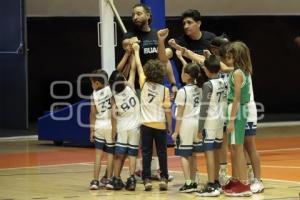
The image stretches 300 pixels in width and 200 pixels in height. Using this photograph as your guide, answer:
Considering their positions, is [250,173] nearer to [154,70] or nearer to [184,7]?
[154,70]

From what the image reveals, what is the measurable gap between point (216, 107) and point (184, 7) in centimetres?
1173

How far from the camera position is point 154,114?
33.1 feet

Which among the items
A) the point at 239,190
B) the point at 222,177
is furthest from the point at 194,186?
the point at 239,190

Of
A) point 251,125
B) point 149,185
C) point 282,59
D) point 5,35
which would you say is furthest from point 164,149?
point 282,59

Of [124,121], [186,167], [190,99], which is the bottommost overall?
[186,167]

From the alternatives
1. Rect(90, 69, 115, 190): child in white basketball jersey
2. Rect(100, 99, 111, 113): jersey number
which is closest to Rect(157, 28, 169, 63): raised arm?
Rect(90, 69, 115, 190): child in white basketball jersey

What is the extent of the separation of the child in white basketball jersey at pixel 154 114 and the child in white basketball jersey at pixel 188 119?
258 millimetres

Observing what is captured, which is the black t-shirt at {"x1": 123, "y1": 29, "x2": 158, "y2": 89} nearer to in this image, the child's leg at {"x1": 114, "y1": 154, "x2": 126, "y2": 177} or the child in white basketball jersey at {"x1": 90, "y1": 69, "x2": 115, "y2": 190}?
the child in white basketball jersey at {"x1": 90, "y1": 69, "x2": 115, "y2": 190}

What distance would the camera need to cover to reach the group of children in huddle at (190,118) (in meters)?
9.41

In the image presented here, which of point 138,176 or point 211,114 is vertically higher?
point 211,114

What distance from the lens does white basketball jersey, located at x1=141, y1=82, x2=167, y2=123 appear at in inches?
398

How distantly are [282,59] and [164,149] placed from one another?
1468cm

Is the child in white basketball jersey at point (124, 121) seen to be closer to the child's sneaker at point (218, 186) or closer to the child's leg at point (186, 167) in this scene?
the child's leg at point (186, 167)

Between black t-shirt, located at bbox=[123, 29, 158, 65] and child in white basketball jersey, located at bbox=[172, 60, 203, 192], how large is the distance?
1.07m
